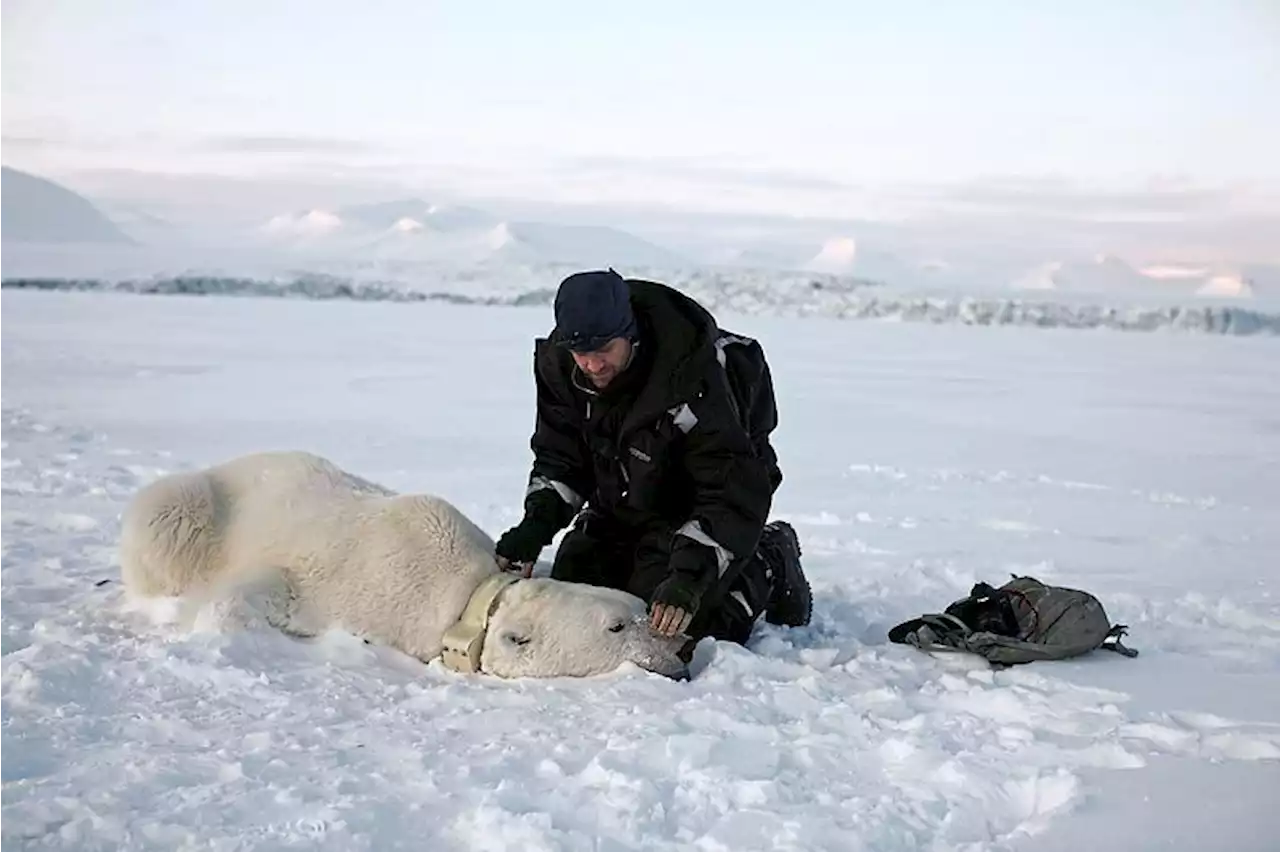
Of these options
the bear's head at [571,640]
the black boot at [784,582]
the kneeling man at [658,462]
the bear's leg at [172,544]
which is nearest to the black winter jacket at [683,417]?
the kneeling man at [658,462]

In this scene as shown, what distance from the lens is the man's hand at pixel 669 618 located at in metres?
4.25

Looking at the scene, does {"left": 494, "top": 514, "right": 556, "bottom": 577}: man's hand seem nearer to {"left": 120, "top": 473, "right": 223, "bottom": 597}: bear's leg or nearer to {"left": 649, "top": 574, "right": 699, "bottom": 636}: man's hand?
{"left": 649, "top": 574, "right": 699, "bottom": 636}: man's hand

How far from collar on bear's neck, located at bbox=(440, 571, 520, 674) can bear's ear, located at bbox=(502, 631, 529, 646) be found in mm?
103

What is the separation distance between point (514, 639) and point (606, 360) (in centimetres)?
108

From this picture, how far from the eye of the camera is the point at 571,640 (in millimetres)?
4363

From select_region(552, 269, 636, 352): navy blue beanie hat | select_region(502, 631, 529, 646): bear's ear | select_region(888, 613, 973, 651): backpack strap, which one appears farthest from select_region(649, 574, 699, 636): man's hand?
select_region(888, 613, 973, 651): backpack strap

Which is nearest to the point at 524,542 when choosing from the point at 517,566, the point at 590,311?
the point at 517,566

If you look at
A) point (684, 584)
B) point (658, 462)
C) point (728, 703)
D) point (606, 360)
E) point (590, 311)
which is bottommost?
point (728, 703)

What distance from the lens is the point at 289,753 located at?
3.41 metres

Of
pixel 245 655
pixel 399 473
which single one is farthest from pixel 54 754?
pixel 399 473

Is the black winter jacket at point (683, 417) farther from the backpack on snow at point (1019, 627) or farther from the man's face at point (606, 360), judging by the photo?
the backpack on snow at point (1019, 627)

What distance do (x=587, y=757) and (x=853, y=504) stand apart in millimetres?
5390

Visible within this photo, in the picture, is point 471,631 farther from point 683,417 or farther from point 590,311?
point 590,311

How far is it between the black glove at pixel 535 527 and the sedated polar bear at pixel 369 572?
0.10 m
